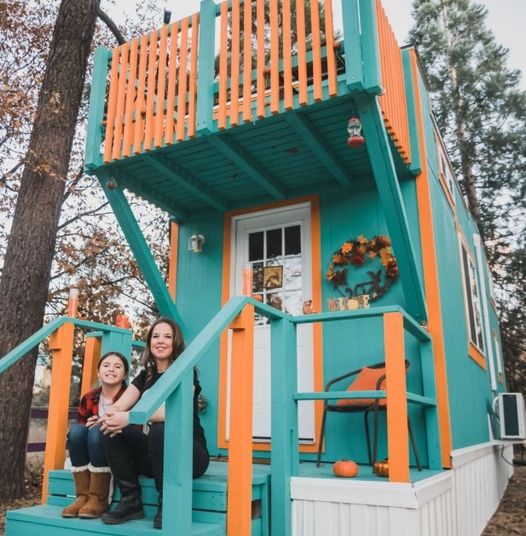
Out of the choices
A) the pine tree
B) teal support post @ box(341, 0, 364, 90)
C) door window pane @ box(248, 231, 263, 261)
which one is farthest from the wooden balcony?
the pine tree

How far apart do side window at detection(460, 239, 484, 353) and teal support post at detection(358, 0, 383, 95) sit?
12.3 ft

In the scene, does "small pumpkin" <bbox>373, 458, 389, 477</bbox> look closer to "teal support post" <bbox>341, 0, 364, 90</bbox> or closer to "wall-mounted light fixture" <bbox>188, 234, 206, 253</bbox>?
"teal support post" <bbox>341, 0, 364, 90</bbox>

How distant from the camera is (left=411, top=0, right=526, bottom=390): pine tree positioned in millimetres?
15656

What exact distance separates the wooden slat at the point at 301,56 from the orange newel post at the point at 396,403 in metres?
1.59

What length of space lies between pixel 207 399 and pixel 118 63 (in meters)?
3.18

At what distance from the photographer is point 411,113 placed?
15.8 ft

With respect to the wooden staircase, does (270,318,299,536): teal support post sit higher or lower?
higher

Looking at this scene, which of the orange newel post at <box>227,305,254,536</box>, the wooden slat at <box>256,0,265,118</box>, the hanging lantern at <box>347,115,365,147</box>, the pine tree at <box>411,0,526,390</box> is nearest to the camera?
the orange newel post at <box>227,305,254,536</box>

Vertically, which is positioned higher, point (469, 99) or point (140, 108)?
point (469, 99)

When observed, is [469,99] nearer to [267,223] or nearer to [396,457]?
[267,223]

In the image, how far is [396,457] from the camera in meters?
2.88

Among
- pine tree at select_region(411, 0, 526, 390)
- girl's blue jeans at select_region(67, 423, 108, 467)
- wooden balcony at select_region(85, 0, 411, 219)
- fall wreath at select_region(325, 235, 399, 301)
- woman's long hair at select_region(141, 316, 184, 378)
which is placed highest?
pine tree at select_region(411, 0, 526, 390)

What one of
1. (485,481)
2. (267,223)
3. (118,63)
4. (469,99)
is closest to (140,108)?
(118,63)

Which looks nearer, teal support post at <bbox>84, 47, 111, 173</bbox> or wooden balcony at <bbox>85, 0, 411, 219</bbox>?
wooden balcony at <bbox>85, 0, 411, 219</bbox>
